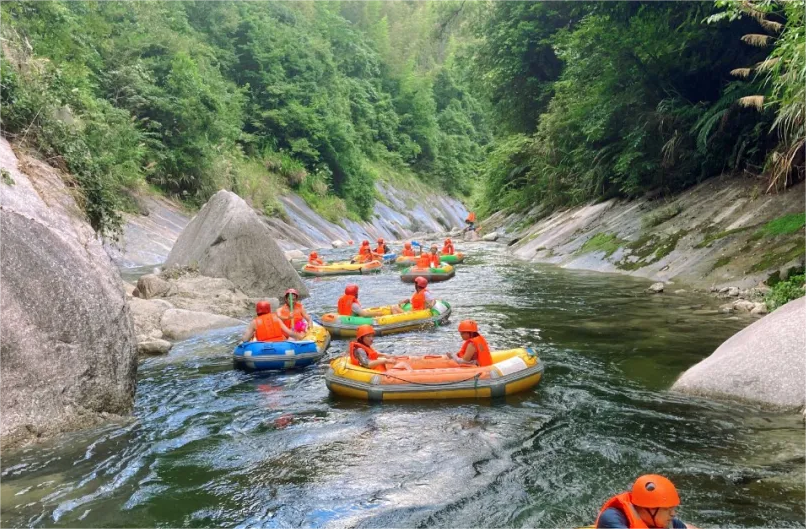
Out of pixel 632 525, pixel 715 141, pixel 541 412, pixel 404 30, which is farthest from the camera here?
pixel 404 30

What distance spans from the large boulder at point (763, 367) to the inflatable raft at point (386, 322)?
17.0ft

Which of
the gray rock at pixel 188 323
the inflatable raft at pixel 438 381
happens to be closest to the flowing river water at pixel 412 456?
the inflatable raft at pixel 438 381

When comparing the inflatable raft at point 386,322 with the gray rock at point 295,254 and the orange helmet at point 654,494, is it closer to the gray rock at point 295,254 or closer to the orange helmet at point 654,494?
the orange helmet at point 654,494

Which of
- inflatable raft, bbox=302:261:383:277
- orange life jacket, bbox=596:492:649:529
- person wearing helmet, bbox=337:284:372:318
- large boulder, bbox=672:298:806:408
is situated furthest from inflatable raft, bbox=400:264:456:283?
orange life jacket, bbox=596:492:649:529

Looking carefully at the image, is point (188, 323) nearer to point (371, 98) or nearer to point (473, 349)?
point (473, 349)

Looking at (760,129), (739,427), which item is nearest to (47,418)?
(739,427)

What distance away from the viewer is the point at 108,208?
941cm

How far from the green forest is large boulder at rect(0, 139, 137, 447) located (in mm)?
2220

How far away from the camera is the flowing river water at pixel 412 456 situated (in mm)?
4918

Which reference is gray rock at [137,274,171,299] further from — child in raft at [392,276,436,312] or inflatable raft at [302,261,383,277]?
inflatable raft at [302,261,383,277]

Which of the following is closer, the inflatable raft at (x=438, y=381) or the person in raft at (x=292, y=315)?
the inflatable raft at (x=438, y=381)

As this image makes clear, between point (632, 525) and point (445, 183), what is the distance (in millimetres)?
56603

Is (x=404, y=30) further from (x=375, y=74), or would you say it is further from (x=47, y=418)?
(x=47, y=418)

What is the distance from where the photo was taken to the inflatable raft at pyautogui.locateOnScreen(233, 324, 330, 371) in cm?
918
